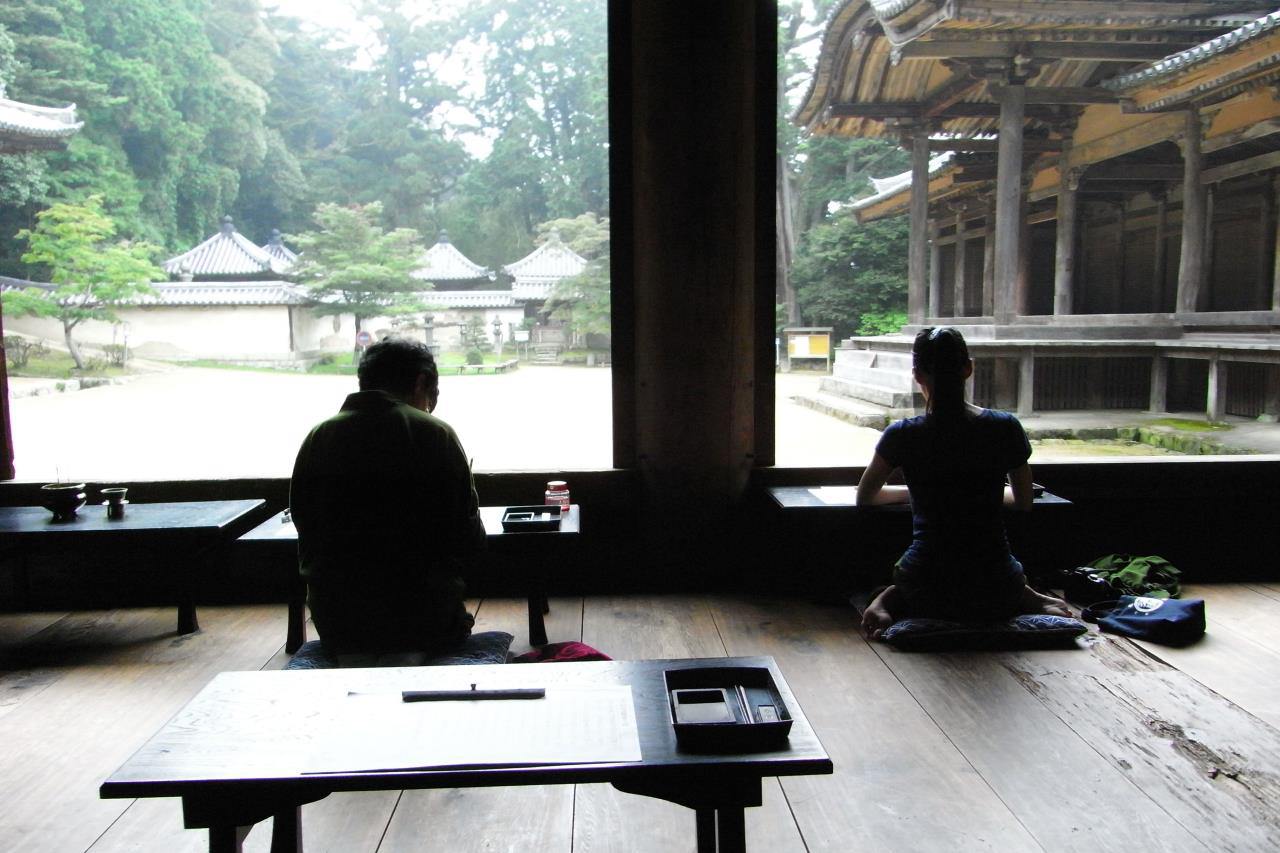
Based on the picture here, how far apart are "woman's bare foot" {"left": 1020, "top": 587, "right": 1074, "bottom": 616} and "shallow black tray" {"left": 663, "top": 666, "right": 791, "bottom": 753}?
7.22 ft

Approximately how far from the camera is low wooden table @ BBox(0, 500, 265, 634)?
3289mm

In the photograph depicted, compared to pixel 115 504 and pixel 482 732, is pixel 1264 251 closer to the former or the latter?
pixel 482 732

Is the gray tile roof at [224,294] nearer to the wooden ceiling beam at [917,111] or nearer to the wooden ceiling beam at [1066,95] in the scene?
the wooden ceiling beam at [917,111]

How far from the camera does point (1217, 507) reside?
426 centimetres

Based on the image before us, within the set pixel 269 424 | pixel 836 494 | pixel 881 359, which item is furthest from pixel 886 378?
pixel 269 424

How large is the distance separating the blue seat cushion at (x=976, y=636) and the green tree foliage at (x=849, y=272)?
1.91 m

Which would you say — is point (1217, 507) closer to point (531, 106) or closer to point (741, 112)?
point (741, 112)

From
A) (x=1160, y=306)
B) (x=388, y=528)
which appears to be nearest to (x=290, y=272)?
(x=388, y=528)

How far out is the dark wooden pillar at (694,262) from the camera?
12.8 ft

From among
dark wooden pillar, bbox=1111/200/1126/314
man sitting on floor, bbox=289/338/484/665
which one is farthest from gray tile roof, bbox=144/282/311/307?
dark wooden pillar, bbox=1111/200/1126/314

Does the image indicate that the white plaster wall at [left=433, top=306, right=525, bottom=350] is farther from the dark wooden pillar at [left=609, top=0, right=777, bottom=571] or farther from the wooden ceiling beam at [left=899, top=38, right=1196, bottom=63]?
the wooden ceiling beam at [left=899, top=38, right=1196, bottom=63]

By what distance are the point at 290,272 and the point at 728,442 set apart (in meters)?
2.47

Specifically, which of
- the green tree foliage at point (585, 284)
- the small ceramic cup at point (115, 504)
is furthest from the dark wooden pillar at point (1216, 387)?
the small ceramic cup at point (115, 504)

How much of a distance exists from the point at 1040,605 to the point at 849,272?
214 centimetres
